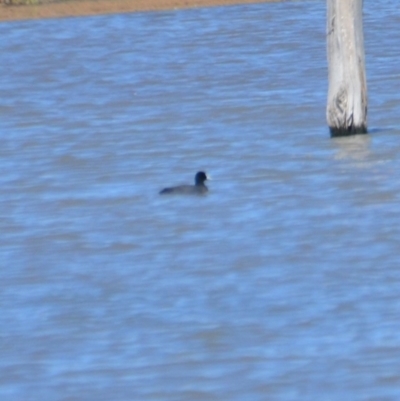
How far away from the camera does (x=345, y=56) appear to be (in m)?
12.2

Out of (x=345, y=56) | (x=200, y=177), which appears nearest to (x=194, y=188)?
(x=200, y=177)

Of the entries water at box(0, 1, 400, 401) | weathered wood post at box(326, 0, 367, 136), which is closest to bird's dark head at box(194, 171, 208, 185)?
water at box(0, 1, 400, 401)

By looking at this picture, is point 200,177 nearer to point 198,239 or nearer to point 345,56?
point 198,239

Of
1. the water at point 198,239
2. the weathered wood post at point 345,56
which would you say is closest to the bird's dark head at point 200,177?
the water at point 198,239

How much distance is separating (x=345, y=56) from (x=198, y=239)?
332cm

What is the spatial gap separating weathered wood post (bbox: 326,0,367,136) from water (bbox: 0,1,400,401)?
39 cm

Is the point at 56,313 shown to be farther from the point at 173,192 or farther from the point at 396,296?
the point at 173,192

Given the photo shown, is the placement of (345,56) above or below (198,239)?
above

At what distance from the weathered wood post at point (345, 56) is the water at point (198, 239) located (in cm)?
39

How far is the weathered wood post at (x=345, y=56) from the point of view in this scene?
12.2 metres

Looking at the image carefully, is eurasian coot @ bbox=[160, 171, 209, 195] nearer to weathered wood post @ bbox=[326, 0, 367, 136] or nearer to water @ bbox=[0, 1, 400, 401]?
water @ bbox=[0, 1, 400, 401]

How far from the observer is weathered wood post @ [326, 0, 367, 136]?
1216 cm

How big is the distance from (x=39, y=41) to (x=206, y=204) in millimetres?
12207

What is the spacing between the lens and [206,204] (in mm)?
10406
